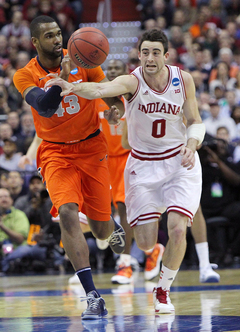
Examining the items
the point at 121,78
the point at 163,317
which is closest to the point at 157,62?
the point at 121,78

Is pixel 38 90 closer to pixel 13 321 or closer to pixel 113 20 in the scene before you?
pixel 13 321

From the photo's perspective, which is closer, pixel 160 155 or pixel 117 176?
pixel 160 155

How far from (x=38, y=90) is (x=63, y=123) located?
1.37 feet

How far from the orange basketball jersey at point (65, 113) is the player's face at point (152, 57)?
439 millimetres

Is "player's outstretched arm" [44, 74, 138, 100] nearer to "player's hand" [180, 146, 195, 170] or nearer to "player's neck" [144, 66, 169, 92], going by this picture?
"player's neck" [144, 66, 169, 92]

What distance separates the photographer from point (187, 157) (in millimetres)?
3994

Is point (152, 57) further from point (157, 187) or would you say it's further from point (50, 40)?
point (157, 187)

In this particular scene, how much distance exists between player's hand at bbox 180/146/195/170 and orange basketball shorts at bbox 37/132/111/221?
2.68ft

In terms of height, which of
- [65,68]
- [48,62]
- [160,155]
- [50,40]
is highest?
[50,40]

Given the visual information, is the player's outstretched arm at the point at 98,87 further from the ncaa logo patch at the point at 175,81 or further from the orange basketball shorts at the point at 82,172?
the orange basketball shorts at the point at 82,172

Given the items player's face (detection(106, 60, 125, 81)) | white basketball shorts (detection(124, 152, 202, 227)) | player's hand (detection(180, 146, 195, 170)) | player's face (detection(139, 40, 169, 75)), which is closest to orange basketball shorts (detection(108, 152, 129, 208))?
player's face (detection(106, 60, 125, 81))

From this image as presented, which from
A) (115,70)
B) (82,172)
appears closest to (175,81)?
(82,172)

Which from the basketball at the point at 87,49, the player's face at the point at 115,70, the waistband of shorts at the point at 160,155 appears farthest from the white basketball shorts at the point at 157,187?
the player's face at the point at 115,70

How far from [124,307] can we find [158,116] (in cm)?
155
